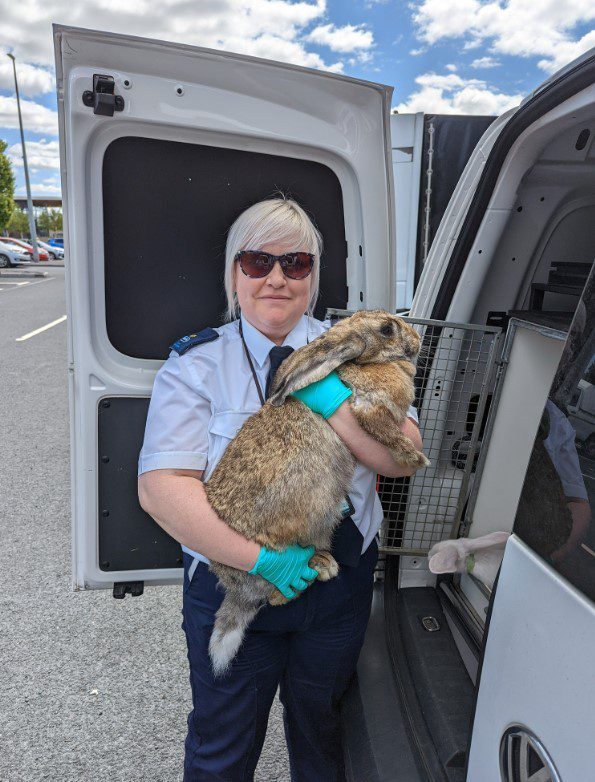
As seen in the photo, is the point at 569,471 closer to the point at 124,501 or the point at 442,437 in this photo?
the point at 442,437

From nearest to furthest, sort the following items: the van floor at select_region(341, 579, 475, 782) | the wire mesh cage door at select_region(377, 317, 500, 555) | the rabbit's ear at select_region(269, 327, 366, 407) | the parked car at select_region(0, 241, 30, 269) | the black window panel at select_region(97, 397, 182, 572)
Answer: the rabbit's ear at select_region(269, 327, 366, 407)
the van floor at select_region(341, 579, 475, 782)
the black window panel at select_region(97, 397, 182, 572)
the wire mesh cage door at select_region(377, 317, 500, 555)
the parked car at select_region(0, 241, 30, 269)

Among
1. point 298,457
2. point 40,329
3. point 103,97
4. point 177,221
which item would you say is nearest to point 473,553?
point 298,457

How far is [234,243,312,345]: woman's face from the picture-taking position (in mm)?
1775

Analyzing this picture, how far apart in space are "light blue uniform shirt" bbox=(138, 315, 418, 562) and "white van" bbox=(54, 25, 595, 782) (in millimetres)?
395

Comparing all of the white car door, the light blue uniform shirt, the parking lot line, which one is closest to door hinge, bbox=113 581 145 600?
the white car door

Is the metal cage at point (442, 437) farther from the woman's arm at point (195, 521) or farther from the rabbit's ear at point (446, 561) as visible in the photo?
the woman's arm at point (195, 521)

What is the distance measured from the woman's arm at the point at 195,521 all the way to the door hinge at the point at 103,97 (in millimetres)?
1109

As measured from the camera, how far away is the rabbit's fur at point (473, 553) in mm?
2377

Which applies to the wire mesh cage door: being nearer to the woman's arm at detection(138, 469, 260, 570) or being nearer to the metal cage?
the metal cage

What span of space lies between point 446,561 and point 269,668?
95 cm

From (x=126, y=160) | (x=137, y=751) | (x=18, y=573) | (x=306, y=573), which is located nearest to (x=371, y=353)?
(x=306, y=573)

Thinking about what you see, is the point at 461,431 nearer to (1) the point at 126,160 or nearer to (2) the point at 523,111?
(2) the point at 523,111

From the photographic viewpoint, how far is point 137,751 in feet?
8.11

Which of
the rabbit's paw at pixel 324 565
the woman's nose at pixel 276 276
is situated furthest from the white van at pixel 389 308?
the rabbit's paw at pixel 324 565
